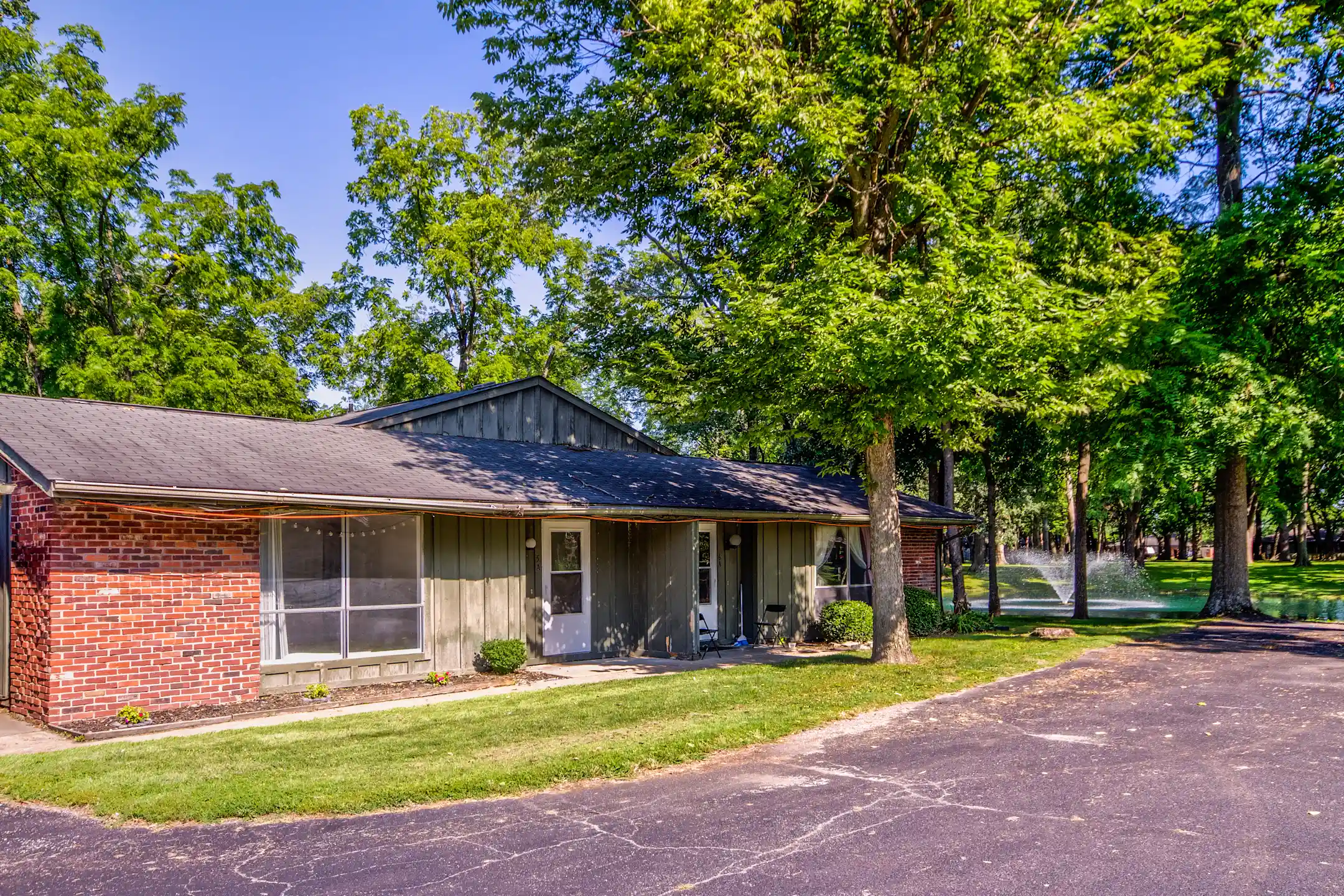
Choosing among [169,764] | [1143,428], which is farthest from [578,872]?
[1143,428]

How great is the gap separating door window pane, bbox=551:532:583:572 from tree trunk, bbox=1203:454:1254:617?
1348 cm

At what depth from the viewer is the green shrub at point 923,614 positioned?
1750 cm

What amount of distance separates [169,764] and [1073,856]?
666cm

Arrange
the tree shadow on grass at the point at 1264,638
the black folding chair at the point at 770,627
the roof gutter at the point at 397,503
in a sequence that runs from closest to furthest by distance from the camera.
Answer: the roof gutter at the point at 397,503, the tree shadow on grass at the point at 1264,638, the black folding chair at the point at 770,627

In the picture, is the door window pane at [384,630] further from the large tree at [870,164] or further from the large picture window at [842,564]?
the large picture window at [842,564]

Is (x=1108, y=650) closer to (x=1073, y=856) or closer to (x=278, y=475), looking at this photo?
(x=1073, y=856)

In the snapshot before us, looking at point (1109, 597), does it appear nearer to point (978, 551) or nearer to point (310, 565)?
point (978, 551)

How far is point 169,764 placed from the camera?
7.38 metres

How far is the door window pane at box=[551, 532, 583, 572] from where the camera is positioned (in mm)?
13891

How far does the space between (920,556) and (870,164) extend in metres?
9.23

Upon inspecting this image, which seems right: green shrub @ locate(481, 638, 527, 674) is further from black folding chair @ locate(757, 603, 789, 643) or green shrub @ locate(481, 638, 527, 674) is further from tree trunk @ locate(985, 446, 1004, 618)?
tree trunk @ locate(985, 446, 1004, 618)

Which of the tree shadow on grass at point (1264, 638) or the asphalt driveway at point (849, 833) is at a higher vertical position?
the asphalt driveway at point (849, 833)

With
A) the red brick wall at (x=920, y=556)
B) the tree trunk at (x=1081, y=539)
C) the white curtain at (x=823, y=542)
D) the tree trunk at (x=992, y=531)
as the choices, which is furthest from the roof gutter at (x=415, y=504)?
the tree trunk at (x=1081, y=539)

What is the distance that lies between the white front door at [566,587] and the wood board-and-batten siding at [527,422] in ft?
9.66
